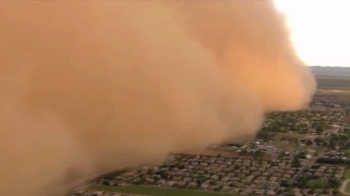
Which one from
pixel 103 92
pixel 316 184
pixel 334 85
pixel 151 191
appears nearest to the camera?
pixel 151 191

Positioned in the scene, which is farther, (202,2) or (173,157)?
(202,2)

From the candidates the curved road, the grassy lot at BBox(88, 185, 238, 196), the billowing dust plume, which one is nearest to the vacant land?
the billowing dust plume

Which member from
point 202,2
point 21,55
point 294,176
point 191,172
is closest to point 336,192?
point 294,176

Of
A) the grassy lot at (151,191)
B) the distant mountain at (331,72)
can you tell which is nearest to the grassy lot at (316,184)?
the grassy lot at (151,191)

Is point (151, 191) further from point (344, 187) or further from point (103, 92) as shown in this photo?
point (344, 187)

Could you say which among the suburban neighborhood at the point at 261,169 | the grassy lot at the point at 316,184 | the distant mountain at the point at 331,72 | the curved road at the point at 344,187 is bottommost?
the curved road at the point at 344,187

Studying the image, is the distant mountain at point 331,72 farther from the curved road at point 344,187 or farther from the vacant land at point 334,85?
the curved road at point 344,187

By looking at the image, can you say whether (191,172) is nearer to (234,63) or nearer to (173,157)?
(173,157)

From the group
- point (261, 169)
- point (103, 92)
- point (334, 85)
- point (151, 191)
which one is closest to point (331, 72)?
point (334, 85)
